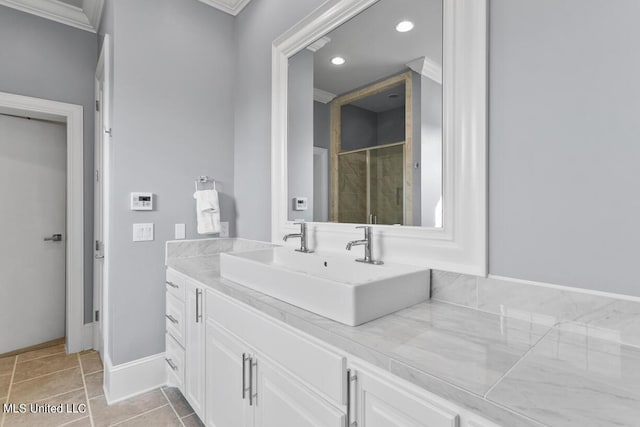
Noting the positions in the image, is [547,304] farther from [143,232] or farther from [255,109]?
[143,232]

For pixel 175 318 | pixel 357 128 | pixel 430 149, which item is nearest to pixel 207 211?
pixel 175 318

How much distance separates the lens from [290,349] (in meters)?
1.02

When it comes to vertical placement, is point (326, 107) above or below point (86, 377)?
above

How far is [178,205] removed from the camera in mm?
2188

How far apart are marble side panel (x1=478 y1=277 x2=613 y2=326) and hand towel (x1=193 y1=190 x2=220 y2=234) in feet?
5.60

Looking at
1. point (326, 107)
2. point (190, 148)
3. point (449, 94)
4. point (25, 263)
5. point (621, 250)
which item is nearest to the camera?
point (621, 250)

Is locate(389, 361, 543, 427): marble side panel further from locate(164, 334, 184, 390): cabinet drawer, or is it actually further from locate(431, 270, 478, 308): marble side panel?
locate(164, 334, 184, 390): cabinet drawer

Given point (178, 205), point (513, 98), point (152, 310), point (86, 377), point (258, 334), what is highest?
point (513, 98)

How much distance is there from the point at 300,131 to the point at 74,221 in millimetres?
2028

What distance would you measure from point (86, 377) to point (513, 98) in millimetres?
2925

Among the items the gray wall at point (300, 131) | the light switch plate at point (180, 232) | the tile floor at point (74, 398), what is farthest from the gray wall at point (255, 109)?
the tile floor at point (74, 398)

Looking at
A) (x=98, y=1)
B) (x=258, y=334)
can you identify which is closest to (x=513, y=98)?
(x=258, y=334)

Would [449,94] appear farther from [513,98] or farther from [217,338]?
[217,338]

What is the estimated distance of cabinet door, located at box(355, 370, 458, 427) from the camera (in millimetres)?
666
